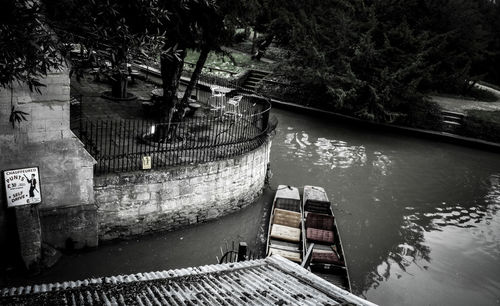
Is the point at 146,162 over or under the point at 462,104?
under

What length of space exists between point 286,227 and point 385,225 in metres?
4.28

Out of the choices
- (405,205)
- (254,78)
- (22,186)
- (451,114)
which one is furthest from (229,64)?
(22,186)

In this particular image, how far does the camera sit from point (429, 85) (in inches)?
1020

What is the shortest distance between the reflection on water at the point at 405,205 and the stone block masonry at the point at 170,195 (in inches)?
158

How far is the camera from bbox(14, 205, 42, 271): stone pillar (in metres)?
9.22

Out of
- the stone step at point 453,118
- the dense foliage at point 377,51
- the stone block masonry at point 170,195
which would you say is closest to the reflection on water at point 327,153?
the dense foliage at point 377,51

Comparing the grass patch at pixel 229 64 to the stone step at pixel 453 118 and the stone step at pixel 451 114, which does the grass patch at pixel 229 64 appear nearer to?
the stone step at pixel 451 114

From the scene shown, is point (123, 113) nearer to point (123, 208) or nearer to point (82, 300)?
point (123, 208)

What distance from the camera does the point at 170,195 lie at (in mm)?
11742

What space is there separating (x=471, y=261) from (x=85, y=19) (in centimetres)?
1281

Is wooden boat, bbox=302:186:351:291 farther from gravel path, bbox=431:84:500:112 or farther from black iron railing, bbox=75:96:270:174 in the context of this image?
gravel path, bbox=431:84:500:112

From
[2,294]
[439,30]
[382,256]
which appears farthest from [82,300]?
[439,30]

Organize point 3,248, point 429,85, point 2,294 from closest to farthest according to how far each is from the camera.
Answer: point 2,294 → point 3,248 → point 429,85

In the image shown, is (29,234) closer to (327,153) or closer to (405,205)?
(405,205)
